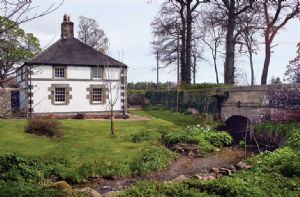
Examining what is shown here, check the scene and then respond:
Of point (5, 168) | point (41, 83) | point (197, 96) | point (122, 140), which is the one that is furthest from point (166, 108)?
point (5, 168)

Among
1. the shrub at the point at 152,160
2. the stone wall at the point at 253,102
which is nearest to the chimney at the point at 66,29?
the stone wall at the point at 253,102

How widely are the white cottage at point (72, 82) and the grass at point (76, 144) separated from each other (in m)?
8.17

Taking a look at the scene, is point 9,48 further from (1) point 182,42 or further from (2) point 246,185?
(1) point 182,42

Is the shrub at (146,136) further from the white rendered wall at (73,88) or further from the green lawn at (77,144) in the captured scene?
the white rendered wall at (73,88)

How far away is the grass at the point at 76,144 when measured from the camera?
15.9 m

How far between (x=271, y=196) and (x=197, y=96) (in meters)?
23.3

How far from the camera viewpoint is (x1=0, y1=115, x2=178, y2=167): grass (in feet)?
52.2

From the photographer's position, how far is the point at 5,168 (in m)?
13.0

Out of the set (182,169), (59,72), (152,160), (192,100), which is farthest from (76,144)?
(192,100)

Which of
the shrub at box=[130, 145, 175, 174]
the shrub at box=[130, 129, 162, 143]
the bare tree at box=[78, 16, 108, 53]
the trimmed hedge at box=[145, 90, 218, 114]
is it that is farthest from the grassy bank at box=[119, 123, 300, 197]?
the bare tree at box=[78, 16, 108, 53]

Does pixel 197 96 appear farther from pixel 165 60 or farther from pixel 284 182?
pixel 284 182

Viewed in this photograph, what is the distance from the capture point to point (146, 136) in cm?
2144

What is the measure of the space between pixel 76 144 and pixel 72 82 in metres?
15.1

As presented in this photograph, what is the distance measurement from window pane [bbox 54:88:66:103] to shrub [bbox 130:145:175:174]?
16.1m
